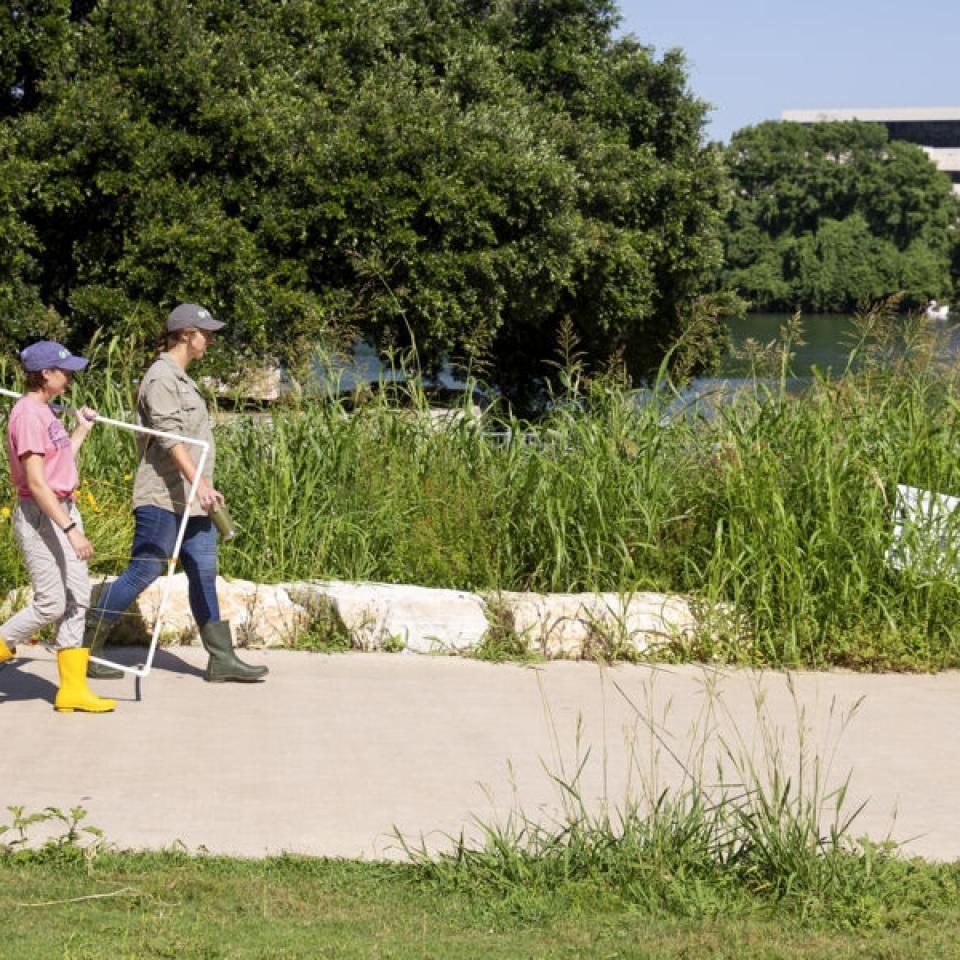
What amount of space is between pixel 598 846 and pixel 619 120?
76.3 ft

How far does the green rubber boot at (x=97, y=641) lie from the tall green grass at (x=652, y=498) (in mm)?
941

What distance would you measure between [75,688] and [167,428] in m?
1.18

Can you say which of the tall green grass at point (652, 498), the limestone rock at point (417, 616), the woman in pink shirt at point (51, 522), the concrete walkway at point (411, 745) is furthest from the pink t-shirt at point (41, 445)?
the tall green grass at point (652, 498)

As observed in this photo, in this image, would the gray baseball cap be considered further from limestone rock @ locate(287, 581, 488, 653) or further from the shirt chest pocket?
limestone rock @ locate(287, 581, 488, 653)

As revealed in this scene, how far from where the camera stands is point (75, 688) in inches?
235

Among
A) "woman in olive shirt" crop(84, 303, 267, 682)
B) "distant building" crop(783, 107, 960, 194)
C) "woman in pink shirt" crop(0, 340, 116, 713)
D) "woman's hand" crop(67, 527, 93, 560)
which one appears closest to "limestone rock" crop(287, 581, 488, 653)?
"woman in olive shirt" crop(84, 303, 267, 682)

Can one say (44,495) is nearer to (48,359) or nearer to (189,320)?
(48,359)

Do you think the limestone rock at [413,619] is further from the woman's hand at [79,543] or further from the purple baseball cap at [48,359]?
the purple baseball cap at [48,359]

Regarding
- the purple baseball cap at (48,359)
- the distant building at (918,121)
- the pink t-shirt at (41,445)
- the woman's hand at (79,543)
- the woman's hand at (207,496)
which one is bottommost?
the woman's hand at (79,543)

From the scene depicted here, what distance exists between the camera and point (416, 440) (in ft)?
27.0

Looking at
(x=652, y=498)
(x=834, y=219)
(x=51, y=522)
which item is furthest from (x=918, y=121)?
(x=51, y=522)

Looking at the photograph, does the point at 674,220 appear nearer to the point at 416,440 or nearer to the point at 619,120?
the point at 619,120

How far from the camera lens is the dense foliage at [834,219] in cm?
9406

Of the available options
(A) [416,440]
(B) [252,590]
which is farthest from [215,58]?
(B) [252,590]
